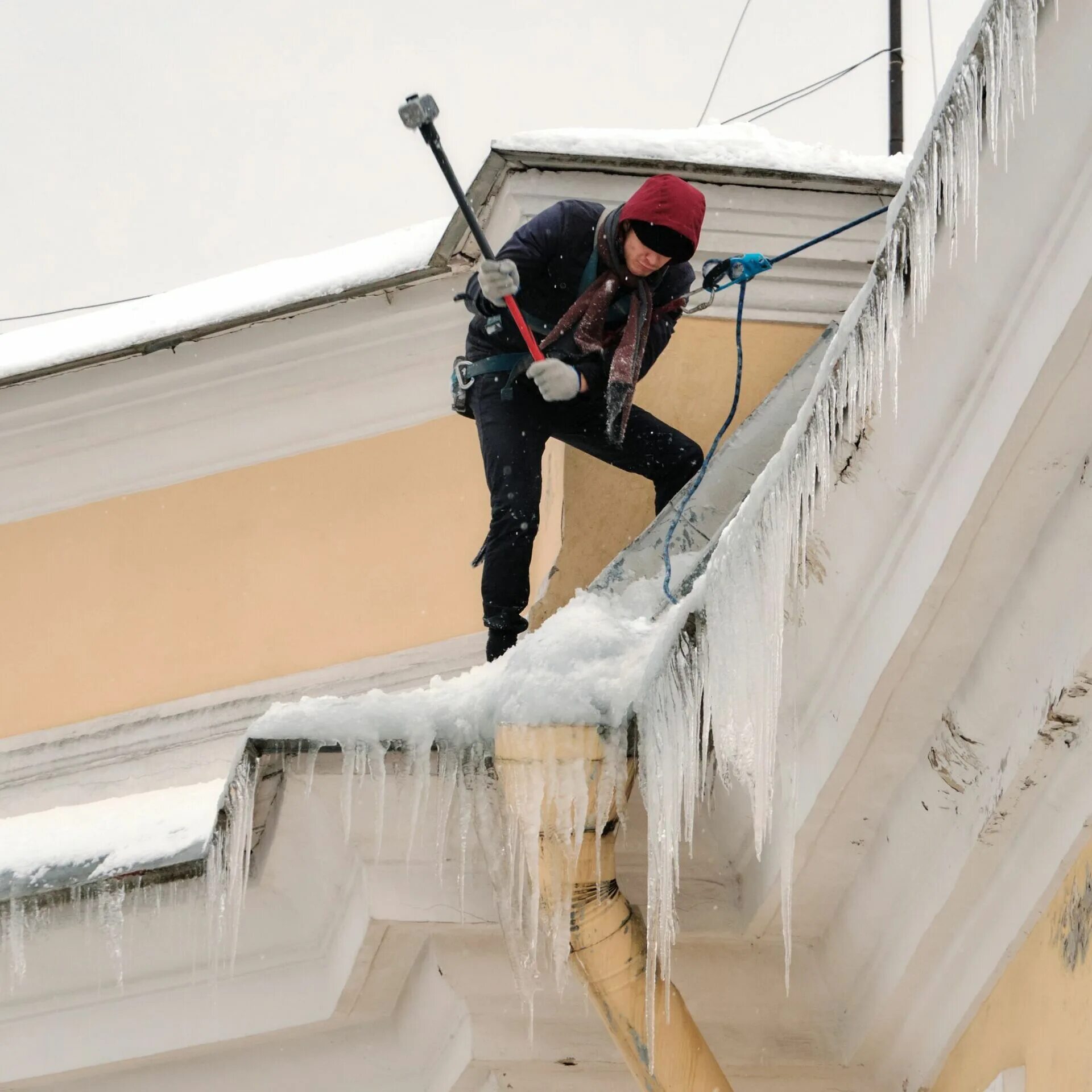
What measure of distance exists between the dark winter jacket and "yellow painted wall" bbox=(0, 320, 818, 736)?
2.09 ft

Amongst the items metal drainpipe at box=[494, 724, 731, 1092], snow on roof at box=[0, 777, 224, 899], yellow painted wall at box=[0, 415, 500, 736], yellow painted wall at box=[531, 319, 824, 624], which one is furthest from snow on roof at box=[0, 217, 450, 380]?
metal drainpipe at box=[494, 724, 731, 1092]

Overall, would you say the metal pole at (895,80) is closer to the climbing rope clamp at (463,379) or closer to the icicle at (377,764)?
the climbing rope clamp at (463,379)

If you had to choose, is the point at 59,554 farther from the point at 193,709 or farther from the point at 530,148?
the point at 530,148

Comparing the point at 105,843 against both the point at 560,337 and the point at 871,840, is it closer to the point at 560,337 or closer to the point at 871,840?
the point at 560,337

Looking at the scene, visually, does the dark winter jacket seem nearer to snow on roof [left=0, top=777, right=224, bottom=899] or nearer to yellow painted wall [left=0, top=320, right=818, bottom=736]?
yellow painted wall [left=0, top=320, right=818, bottom=736]

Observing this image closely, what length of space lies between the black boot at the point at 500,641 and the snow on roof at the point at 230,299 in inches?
60.7

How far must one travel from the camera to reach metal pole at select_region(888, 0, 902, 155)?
24.8ft

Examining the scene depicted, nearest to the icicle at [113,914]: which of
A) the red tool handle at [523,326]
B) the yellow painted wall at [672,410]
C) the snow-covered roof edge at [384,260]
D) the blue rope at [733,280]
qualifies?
the yellow painted wall at [672,410]

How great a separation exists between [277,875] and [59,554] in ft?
7.96

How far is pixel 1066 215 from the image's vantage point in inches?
99.0

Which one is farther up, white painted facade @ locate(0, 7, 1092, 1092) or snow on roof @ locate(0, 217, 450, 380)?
snow on roof @ locate(0, 217, 450, 380)

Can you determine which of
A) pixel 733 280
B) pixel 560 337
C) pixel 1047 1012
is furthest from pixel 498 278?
pixel 1047 1012

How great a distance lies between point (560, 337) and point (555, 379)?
128mm

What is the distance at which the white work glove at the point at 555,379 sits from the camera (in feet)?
13.4
